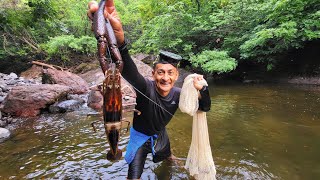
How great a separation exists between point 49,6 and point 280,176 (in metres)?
9.42

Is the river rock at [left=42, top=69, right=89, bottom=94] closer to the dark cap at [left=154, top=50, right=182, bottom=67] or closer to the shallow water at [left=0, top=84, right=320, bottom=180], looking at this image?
the shallow water at [left=0, top=84, right=320, bottom=180]

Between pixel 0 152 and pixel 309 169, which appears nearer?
pixel 309 169

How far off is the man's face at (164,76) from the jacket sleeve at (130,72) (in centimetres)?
22

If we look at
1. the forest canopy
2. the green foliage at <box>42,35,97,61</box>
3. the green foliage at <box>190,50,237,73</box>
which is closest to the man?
the forest canopy

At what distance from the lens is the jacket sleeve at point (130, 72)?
2.83 meters

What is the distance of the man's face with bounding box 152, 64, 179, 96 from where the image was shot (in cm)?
332

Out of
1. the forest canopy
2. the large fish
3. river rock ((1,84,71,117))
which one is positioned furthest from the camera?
the forest canopy

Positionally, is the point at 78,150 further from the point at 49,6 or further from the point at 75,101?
the point at 49,6

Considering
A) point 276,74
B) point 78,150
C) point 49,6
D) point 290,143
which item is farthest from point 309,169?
point 276,74

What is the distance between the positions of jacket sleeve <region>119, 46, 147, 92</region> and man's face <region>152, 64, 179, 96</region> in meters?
0.22

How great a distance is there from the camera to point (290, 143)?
17.6 ft

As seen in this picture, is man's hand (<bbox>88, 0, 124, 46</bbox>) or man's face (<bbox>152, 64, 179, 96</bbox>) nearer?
man's hand (<bbox>88, 0, 124, 46</bbox>)

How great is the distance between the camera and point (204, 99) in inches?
129

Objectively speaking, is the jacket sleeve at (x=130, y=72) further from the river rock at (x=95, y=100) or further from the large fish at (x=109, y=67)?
the river rock at (x=95, y=100)
